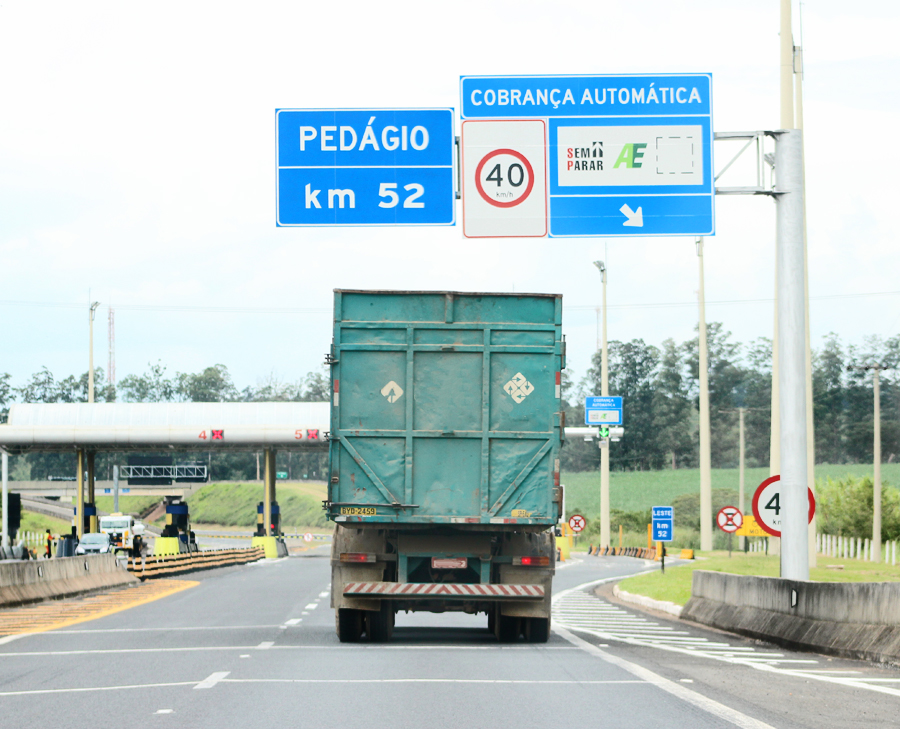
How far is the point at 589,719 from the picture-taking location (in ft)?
30.3

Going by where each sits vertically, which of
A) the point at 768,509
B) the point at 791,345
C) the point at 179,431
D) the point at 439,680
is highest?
the point at 791,345

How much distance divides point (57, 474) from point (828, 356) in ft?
318

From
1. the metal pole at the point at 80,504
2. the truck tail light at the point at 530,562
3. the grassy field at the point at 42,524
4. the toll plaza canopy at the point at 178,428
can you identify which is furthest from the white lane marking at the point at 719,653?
the grassy field at the point at 42,524

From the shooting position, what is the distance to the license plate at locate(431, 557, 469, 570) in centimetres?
1575

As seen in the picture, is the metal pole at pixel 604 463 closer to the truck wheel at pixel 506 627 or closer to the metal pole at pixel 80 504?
the metal pole at pixel 80 504

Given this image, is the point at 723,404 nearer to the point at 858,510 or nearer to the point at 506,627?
the point at 858,510

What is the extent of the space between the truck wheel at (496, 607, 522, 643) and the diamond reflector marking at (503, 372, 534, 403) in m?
2.98

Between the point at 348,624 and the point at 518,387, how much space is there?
12.2 feet

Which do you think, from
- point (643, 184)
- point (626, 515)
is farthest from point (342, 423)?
point (626, 515)

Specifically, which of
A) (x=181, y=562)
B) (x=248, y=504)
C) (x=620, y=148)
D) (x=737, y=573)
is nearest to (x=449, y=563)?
(x=620, y=148)

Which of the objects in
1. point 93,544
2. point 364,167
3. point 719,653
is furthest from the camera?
point 93,544

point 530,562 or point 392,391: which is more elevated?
point 392,391

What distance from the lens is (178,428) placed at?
67312 millimetres

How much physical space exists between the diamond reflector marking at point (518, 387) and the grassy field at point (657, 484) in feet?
332
